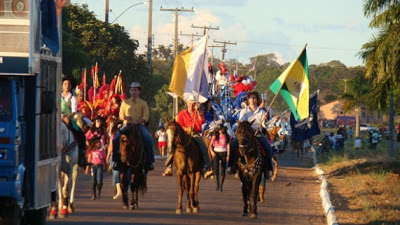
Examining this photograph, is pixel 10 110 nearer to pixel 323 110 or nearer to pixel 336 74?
pixel 336 74

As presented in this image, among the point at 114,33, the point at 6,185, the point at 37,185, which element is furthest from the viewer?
the point at 114,33

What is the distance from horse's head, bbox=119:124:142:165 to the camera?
754 inches

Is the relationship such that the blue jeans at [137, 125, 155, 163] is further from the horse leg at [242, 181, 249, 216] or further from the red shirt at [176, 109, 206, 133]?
the horse leg at [242, 181, 249, 216]

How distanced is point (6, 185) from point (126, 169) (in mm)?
7024

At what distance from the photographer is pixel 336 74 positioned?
501ft

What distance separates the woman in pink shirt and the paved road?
564 millimetres

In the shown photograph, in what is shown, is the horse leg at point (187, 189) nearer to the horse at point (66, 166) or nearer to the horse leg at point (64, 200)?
the horse at point (66, 166)

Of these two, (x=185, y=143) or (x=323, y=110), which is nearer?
(x=185, y=143)

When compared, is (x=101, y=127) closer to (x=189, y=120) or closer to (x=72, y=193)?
(x=189, y=120)

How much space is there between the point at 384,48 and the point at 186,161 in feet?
44.2

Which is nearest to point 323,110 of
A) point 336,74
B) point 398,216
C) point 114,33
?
point 336,74

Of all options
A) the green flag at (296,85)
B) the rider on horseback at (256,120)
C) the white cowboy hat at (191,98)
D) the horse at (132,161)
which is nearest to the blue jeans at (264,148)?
the rider on horseback at (256,120)

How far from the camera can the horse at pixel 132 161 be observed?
19.2 metres

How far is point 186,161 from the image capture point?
755 inches
